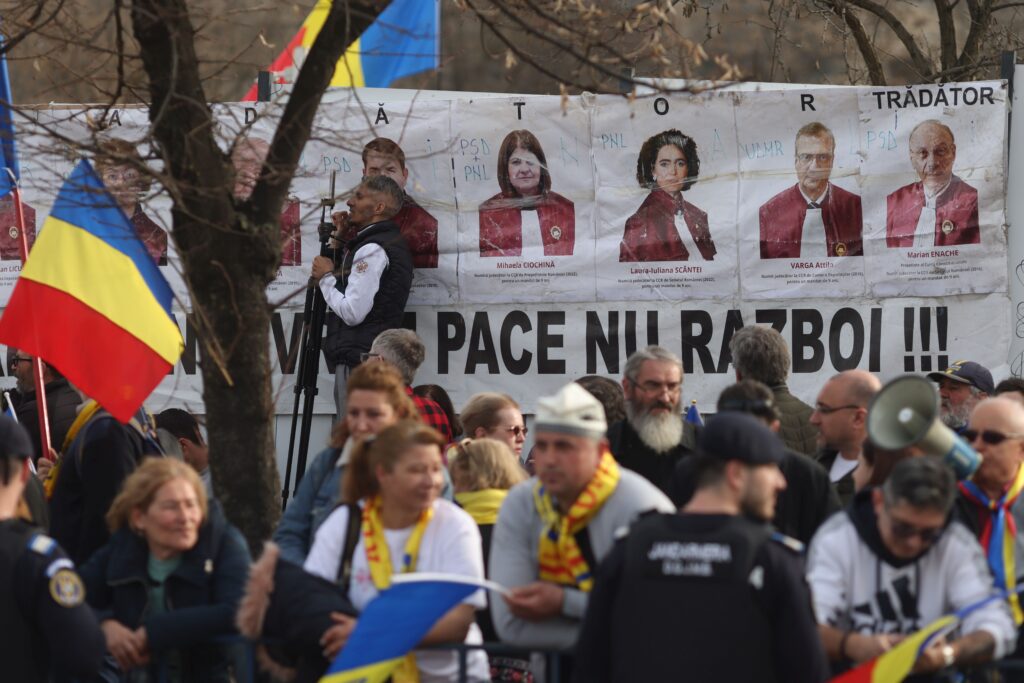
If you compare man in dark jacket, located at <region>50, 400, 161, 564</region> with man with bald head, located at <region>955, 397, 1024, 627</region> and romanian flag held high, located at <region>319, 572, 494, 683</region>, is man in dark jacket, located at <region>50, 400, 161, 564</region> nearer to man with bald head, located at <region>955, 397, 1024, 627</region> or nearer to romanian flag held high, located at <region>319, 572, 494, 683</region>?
romanian flag held high, located at <region>319, 572, 494, 683</region>

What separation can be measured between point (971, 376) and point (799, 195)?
175cm

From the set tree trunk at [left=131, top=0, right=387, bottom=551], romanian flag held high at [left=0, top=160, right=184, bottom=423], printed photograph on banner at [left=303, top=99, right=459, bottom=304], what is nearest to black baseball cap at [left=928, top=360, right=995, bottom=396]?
printed photograph on banner at [left=303, top=99, right=459, bottom=304]

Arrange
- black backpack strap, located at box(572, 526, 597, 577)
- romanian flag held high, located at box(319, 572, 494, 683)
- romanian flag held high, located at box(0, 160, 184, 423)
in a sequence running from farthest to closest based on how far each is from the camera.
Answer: romanian flag held high, located at box(0, 160, 184, 423)
black backpack strap, located at box(572, 526, 597, 577)
romanian flag held high, located at box(319, 572, 494, 683)

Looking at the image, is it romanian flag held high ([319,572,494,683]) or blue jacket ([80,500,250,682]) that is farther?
blue jacket ([80,500,250,682])

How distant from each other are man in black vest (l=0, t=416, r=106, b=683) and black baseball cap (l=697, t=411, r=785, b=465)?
2.19m

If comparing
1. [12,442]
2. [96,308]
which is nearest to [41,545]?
[12,442]

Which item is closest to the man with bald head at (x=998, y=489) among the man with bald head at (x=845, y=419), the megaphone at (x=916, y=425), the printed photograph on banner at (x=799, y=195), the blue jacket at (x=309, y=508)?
the megaphone at (x=916, y=425)

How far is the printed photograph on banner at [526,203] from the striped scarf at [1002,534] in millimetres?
4286

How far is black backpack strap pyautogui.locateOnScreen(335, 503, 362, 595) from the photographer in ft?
18.1

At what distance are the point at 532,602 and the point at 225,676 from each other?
1427mm

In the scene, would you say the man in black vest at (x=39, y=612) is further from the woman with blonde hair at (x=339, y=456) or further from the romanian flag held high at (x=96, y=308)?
the romanian flag held high at (x=96, y=308)

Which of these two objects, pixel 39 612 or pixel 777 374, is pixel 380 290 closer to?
pixel 777 374

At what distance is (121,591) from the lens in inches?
227

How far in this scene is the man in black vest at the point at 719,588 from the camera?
176 inches
